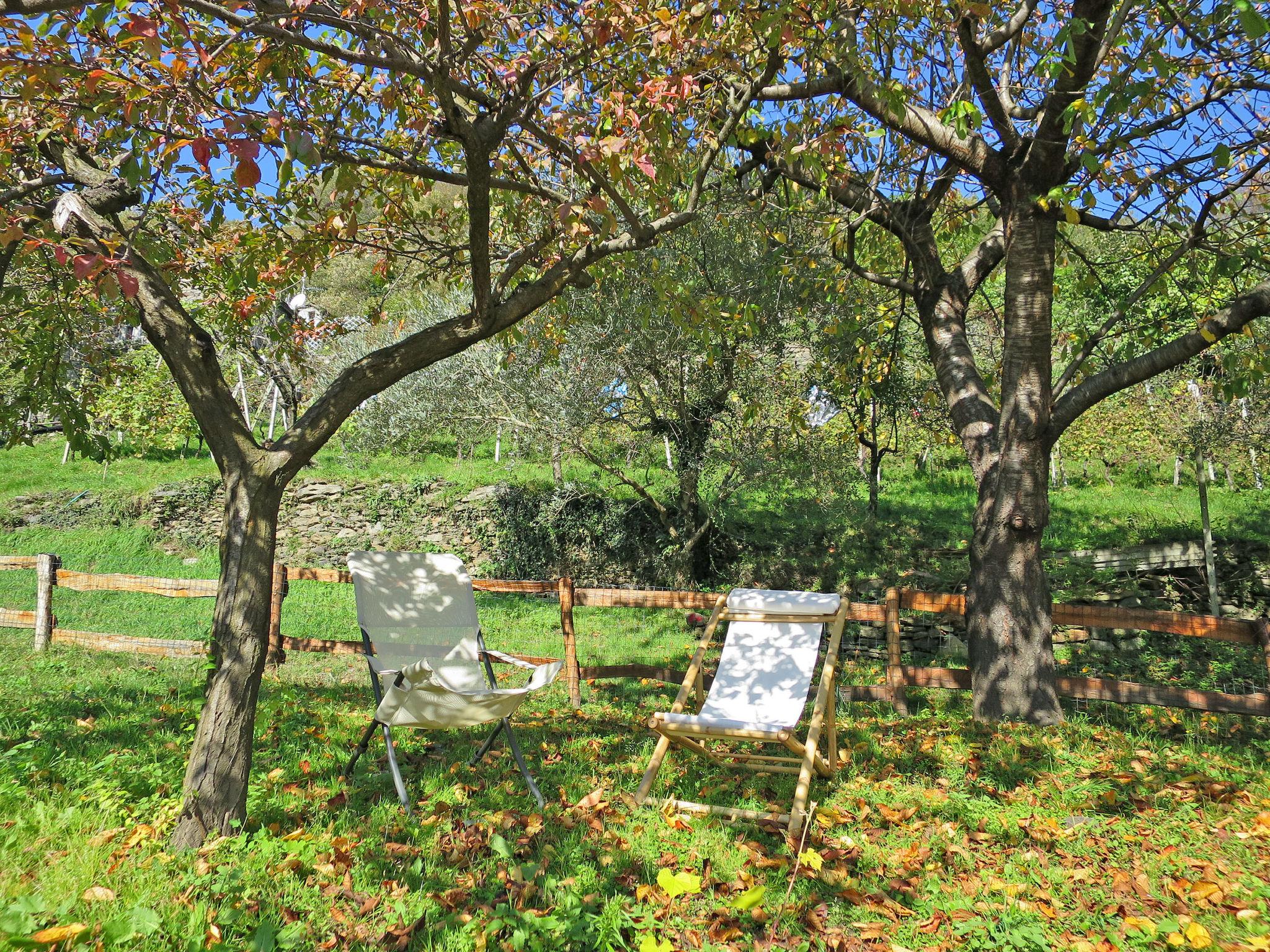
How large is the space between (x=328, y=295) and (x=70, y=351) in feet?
47.9

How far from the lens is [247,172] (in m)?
2.56

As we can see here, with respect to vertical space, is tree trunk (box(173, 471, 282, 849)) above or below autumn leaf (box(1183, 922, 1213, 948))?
above

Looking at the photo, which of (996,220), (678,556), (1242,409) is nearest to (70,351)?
(678,556)

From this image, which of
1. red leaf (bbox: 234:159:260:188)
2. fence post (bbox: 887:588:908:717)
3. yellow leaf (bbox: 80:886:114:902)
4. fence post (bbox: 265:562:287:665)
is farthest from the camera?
fence post (bbox: 265:562:287:665)

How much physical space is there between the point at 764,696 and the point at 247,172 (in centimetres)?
360

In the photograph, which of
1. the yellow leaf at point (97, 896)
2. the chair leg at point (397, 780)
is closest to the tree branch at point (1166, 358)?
the chair leg at point (397, 780)

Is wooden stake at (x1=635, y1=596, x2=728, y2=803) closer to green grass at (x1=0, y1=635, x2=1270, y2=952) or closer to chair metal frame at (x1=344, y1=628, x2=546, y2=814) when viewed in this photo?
green grass at (x1=0, y1=635, x2=1270, y2=952)

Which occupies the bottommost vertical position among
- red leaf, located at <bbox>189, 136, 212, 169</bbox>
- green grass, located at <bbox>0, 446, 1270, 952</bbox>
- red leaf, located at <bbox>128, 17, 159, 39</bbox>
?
green grass, located at <bbox>0, 446, 1270, 952</bbox>

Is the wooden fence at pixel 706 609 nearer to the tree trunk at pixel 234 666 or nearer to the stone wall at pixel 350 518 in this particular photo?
the tree trunk at pixel 234 666

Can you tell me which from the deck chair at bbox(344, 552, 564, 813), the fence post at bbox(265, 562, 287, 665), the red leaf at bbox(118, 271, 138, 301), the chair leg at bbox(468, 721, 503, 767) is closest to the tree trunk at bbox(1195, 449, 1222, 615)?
the deck chair at bbox(344, 552, 564, 813)

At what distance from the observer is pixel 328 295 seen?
3316 centimetres

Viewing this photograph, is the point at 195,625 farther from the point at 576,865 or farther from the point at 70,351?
the point at 70,351

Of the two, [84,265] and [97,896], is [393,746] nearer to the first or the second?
[97,896]

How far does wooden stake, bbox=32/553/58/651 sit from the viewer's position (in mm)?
7238
